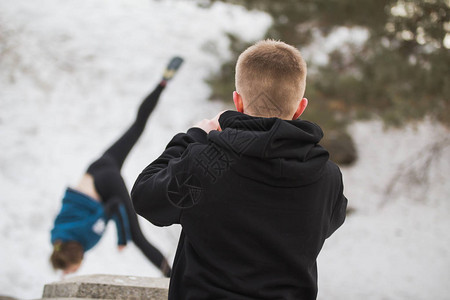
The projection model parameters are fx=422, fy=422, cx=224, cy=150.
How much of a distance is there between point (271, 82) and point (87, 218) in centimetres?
319

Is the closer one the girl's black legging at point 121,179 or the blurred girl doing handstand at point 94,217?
the blurred girl doing handstand at point 94,217

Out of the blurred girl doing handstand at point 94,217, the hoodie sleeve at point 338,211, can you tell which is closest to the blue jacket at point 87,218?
the blurred girl doing handstand at point 94,217

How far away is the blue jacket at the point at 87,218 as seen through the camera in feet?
12.5

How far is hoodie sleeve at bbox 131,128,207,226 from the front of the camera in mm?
1130

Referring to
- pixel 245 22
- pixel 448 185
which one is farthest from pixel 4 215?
pixel 448 185

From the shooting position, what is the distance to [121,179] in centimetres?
416

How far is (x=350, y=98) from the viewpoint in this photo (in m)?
7.00

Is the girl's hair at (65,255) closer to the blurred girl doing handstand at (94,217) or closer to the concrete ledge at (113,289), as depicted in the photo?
the blurred girl doing handstand at (94,217)

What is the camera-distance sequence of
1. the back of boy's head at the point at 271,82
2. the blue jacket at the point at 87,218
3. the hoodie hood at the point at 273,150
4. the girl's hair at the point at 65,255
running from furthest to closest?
the blue jacket at the point at 87,218 → the girl's hair at the point at 65,255 → the back of boy's head at the point at 271,82 → the hoodie hood at the point at 273,150

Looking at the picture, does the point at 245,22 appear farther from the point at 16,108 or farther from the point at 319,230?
the point at 319,230

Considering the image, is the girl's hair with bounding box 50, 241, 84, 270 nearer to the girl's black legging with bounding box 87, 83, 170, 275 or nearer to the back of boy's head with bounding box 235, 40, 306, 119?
the girl's black legging with bounding box 87, 83, 170, 275

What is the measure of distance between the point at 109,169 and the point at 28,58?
623 cm

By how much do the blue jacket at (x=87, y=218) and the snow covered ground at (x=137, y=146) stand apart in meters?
1.40

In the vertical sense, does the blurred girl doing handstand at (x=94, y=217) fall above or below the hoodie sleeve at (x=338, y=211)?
below
